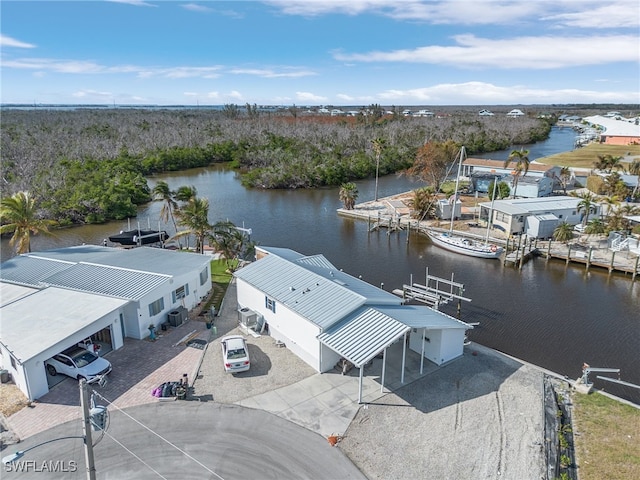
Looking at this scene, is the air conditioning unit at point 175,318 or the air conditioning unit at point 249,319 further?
the air conditioning unit at point 175,318

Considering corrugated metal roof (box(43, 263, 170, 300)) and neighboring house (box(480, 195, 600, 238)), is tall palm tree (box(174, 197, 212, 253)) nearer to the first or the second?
corrugated metal roof (box(43, 263, 170, 300))

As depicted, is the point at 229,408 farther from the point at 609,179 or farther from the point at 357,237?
the point at 609,179

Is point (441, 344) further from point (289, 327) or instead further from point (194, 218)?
point (194, 218)

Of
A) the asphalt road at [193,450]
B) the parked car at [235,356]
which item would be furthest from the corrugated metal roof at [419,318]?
the parked car at [235,356]

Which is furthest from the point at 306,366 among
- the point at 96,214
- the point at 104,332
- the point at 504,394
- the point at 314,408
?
the point at 96,214

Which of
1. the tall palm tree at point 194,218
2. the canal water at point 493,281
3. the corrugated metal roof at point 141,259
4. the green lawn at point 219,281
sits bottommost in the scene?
the canal water at point 493,281

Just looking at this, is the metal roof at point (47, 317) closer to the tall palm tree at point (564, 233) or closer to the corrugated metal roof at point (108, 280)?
the corrugated metal roof at point (108, 280)
